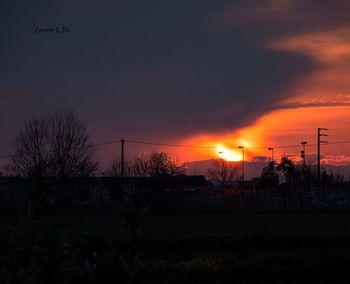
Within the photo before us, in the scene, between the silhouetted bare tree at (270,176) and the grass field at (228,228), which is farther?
the silhouetted bare tree at (270,176)

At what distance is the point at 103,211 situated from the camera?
53906mm

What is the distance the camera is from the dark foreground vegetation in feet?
13.6

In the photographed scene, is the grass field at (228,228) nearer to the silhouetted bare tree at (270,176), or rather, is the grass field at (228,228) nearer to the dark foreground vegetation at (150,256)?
the dark foreground vegetation at (150,256)

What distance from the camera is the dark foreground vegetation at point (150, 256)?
4.16 meters

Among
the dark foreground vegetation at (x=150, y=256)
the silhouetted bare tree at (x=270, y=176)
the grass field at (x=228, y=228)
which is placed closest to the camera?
the dark foreground vegetation at (x=150, y=256)

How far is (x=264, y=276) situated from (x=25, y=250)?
11659mm

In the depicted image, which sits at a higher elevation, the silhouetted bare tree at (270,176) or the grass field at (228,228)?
the silhouetted bare tree at (270,176)

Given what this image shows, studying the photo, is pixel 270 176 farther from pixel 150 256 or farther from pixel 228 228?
pixel 150 256

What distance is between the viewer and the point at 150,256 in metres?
20.8

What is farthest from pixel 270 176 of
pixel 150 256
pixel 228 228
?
pixel 150 256

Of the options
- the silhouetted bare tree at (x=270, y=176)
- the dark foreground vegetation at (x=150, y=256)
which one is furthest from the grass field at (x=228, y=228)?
the silhouetted bare tree at (x=270, y=176)

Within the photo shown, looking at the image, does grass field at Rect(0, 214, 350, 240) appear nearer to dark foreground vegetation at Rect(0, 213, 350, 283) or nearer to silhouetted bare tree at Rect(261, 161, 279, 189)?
dark foreground vegetation at Rect(0, 213, 350, 283)

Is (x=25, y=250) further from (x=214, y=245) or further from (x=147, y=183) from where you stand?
(x=147, y=183)

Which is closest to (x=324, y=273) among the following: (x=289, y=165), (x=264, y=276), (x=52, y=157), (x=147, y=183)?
(x=264, y=276)
